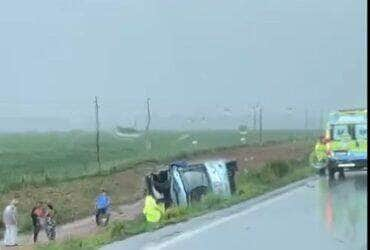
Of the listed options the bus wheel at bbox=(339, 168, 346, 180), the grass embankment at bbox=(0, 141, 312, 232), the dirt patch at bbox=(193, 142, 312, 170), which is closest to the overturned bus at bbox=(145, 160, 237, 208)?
the bus wheel at bbox=(339, 168, 346, 180)

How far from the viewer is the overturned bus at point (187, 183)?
27.9 meters

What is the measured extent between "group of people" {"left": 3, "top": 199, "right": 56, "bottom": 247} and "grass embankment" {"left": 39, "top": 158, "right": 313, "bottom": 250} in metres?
3.92

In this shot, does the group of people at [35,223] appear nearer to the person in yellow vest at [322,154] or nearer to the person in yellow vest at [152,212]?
the person in yellow vest at [152,212]

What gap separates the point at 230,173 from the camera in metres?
31.6

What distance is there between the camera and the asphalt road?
12.8 meters

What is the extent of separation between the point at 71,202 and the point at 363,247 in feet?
102

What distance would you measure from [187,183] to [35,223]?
535 cm

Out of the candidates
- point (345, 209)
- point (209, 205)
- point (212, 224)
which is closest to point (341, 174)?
point (209, 205)

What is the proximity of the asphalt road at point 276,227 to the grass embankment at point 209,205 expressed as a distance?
0.52m

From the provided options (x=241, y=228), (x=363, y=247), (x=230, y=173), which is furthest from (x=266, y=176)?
(x=363, y=247)

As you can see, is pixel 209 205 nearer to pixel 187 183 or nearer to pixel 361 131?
pixel 187 183

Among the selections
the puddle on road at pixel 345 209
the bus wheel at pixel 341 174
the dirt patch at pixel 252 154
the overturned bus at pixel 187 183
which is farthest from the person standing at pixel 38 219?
the dirt patch at pixel 252 154

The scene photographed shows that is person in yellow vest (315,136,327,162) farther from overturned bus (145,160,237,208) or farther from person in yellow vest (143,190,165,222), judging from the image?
person in yellow vest (143,190,165,222)

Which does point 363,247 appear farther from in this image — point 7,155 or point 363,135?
point 7,155
